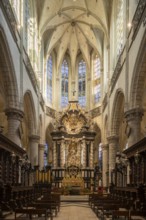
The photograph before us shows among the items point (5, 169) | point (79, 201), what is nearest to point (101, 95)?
point (79, 201)

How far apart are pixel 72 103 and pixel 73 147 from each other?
458 centimetres

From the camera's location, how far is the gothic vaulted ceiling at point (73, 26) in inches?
1388

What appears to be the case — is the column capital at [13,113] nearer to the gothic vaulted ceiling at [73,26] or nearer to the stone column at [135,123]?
the stone column at [135,123]

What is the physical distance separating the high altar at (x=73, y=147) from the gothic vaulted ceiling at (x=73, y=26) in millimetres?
6467

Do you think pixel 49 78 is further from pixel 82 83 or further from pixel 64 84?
pixel 82 83

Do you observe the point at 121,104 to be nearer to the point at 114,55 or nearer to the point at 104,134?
the point at 114,55

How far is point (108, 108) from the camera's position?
34125 millimetres

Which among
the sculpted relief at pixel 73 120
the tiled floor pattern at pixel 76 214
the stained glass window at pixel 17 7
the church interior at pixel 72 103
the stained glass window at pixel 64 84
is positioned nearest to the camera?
the tiled floor pattern at pixel 76 214

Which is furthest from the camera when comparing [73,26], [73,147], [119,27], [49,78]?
[49,78]

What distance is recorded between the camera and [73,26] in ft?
137

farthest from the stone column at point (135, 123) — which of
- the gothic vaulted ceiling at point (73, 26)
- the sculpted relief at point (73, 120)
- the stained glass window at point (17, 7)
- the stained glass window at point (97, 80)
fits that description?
the stained glass window at point (97, 80)

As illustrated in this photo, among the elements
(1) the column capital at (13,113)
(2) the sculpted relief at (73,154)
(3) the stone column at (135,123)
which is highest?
(1) the column capital at (13,113)

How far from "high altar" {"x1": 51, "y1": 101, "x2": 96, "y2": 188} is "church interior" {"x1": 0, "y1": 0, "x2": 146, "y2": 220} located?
10 cm

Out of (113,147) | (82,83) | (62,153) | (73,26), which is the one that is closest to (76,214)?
(113,147)
